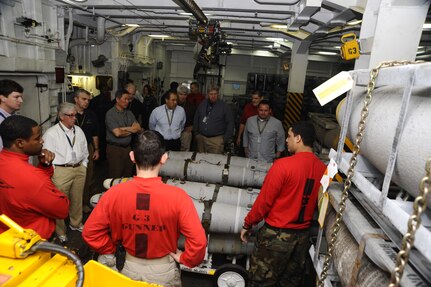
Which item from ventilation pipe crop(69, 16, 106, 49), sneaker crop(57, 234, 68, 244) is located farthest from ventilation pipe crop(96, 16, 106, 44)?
sneaker crop(57, 234, 68, 244)

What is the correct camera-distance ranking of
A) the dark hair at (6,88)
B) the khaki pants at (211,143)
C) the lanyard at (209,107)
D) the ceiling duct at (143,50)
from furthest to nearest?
the ceiling duct at (143,50), the khaki pants at (211,143), the lanyard at (209,107), the dark hair at (6,88)

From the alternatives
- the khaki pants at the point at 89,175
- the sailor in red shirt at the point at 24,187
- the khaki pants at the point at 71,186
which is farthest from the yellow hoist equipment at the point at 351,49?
the khaki pants at the point at 89,175

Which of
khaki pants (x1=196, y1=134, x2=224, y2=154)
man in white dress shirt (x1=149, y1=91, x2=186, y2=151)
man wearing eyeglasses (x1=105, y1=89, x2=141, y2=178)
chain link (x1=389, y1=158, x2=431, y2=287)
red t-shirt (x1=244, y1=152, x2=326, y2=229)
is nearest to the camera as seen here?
chain link (x1=389, y1=158, x2=431, y2=287)

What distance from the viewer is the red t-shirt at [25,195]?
2186 millimetres

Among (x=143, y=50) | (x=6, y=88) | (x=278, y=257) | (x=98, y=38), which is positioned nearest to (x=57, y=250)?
(x=278, y=257)

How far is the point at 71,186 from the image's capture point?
13.4 feet

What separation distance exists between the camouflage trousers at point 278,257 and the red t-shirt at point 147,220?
1.10 metres

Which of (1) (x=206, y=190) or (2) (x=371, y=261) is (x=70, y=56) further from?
(2) (x=371, y=261)

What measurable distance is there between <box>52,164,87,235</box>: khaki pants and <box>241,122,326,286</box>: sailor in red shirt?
2.53m

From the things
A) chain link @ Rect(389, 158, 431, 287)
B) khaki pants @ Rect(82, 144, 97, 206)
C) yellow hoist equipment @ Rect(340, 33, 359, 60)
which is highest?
yellow hoist equipment @ Rect(340, 33, 359, 60)

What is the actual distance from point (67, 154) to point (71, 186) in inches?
20.6

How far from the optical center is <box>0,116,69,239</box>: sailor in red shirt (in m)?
2.19

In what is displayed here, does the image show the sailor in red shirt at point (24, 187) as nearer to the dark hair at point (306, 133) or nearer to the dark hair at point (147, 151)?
the dark hair at point (147, 151)

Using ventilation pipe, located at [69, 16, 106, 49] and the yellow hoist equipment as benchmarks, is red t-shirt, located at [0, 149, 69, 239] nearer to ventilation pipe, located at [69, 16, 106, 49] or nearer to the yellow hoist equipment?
the yellow hoist equipment
